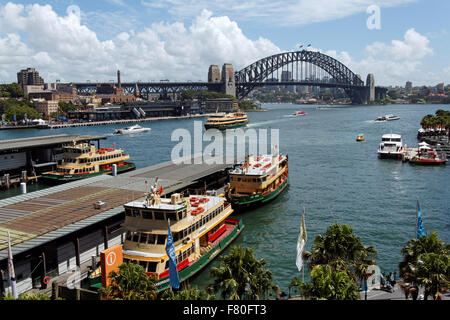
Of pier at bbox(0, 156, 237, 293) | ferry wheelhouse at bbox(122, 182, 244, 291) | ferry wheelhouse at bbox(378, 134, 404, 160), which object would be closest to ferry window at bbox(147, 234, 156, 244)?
ferry wheelhouse at bbox(122, 182, 244, 291)

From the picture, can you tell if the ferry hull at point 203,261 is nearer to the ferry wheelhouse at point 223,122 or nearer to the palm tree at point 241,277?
the palm tree at point 241,277

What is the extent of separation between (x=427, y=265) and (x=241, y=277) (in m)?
5.94

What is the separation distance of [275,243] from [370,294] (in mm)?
10112

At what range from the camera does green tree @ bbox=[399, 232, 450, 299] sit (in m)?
12.4

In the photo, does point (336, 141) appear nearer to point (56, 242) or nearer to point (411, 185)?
point (411, 185)

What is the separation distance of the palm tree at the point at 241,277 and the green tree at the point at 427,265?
470 centimetres

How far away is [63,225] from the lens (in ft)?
67.8

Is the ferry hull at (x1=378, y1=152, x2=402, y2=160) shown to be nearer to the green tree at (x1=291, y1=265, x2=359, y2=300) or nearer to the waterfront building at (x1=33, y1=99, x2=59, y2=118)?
the green tree at (x1=291, y1=265, x2=359, y2=300)

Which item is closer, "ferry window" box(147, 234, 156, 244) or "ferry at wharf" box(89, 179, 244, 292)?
"ferry at wharf" box(89, 179, 244, 292)

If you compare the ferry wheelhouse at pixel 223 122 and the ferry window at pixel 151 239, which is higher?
the ferry wheelhouse at pixel 223 122

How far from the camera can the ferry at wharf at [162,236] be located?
18509 millimetres

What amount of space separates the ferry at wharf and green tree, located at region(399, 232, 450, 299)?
10077 mm

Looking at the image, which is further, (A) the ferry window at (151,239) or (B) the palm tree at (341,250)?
(A) the ferry window at (151,239)

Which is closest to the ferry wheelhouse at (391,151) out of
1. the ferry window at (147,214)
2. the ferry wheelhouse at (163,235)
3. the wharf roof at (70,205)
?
the wharf roof at (70,205)
